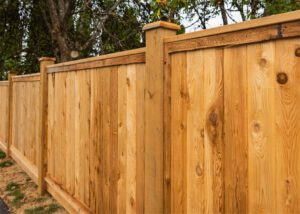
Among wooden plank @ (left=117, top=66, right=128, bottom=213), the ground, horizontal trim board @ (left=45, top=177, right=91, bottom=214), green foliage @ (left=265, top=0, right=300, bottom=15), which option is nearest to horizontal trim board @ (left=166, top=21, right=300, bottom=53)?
wooden plank @ (left=117, top=66, right=128, bottom=213)

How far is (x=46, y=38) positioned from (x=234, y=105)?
37.6 feet

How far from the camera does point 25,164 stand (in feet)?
19.7

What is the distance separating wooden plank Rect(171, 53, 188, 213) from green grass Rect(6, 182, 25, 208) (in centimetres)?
319

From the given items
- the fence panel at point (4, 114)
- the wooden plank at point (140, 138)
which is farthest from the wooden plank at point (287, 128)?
the fence panel at point (4, 114)

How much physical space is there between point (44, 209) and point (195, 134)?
3.09 m

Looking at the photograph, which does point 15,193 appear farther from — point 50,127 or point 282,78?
point 282,78

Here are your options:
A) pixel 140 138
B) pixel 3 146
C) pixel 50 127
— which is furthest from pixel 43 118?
pixel 3 146

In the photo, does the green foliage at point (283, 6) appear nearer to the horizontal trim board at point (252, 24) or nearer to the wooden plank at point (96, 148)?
the wooden plank at point (96, 148)

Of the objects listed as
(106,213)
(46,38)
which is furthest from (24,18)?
(106,213)

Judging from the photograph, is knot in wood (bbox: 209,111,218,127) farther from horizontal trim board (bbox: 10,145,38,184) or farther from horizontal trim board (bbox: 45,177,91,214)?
horizontal trim board (bbox: 10,145,38,184)

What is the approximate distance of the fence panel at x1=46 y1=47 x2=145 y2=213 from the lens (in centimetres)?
265

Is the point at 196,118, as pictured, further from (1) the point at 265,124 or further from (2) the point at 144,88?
(2) the point at 144,88

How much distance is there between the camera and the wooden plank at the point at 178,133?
2.12m

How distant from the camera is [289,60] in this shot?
1.50 metres
